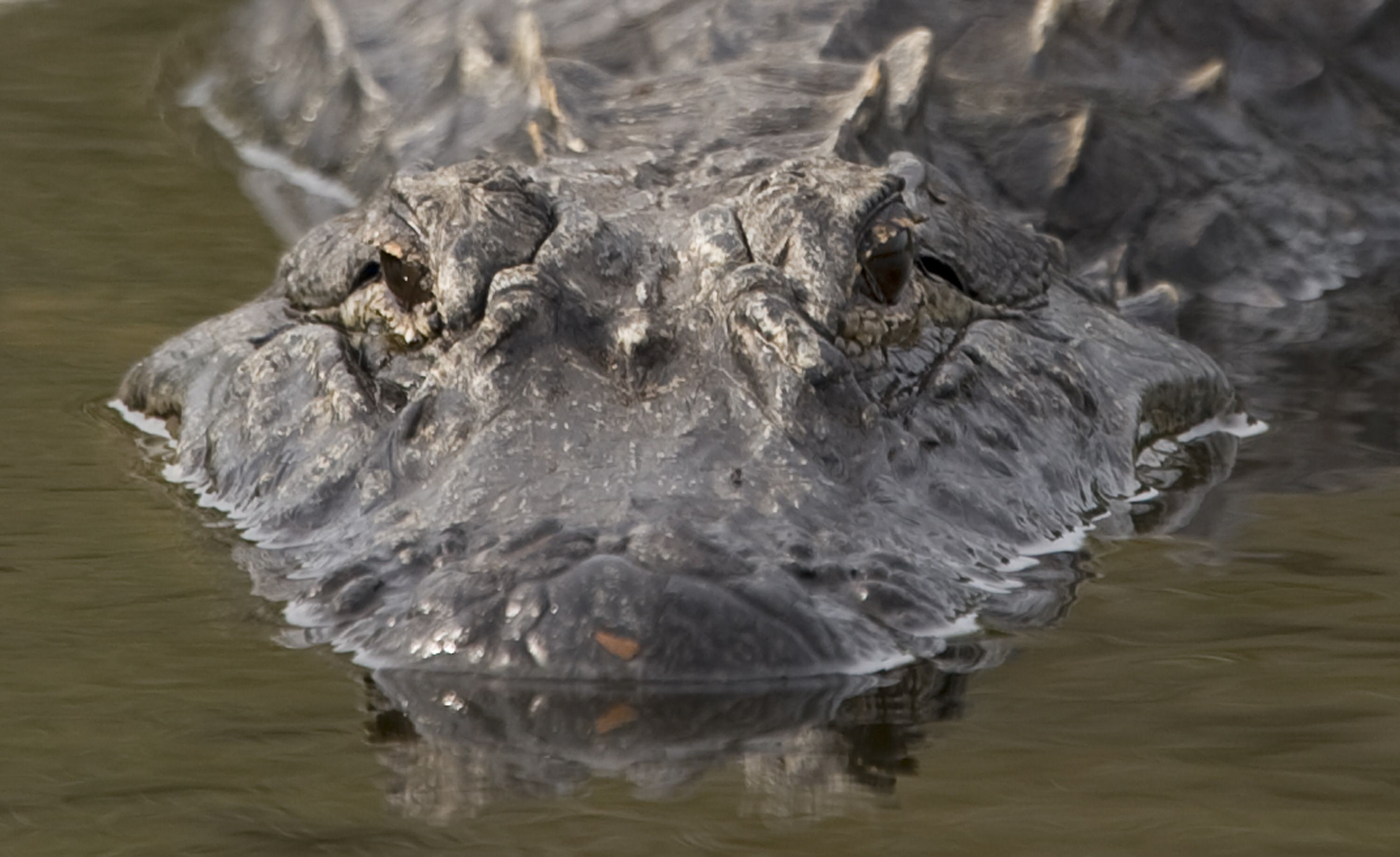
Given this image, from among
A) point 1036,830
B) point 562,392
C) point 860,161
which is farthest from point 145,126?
point 1036,830

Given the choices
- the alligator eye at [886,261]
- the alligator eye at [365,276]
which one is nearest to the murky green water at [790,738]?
the alligator eye at [365,276]

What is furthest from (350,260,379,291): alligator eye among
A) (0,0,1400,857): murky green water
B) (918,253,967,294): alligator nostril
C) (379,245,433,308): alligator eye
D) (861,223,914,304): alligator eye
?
(918,253,967,294): alligator nostril

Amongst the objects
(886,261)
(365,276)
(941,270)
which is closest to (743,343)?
(886,261)

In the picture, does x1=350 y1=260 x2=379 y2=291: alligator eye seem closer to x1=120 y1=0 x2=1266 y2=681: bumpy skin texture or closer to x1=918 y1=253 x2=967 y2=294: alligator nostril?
x1=120 y1=0 x2=1266 y2=681: bumpy skin texture

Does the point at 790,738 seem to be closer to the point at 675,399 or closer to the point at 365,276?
the point at 675,399

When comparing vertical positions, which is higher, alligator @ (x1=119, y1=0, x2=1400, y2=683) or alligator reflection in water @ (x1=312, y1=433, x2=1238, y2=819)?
alligator @ (x1=119, y1=0, x2=1400, y2=683)

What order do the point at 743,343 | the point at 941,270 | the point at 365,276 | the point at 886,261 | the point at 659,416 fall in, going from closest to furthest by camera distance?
the point at 659,416 < the point at 743,343 < the point at 886,261 < the point at 365,276 < the point at 941,270
